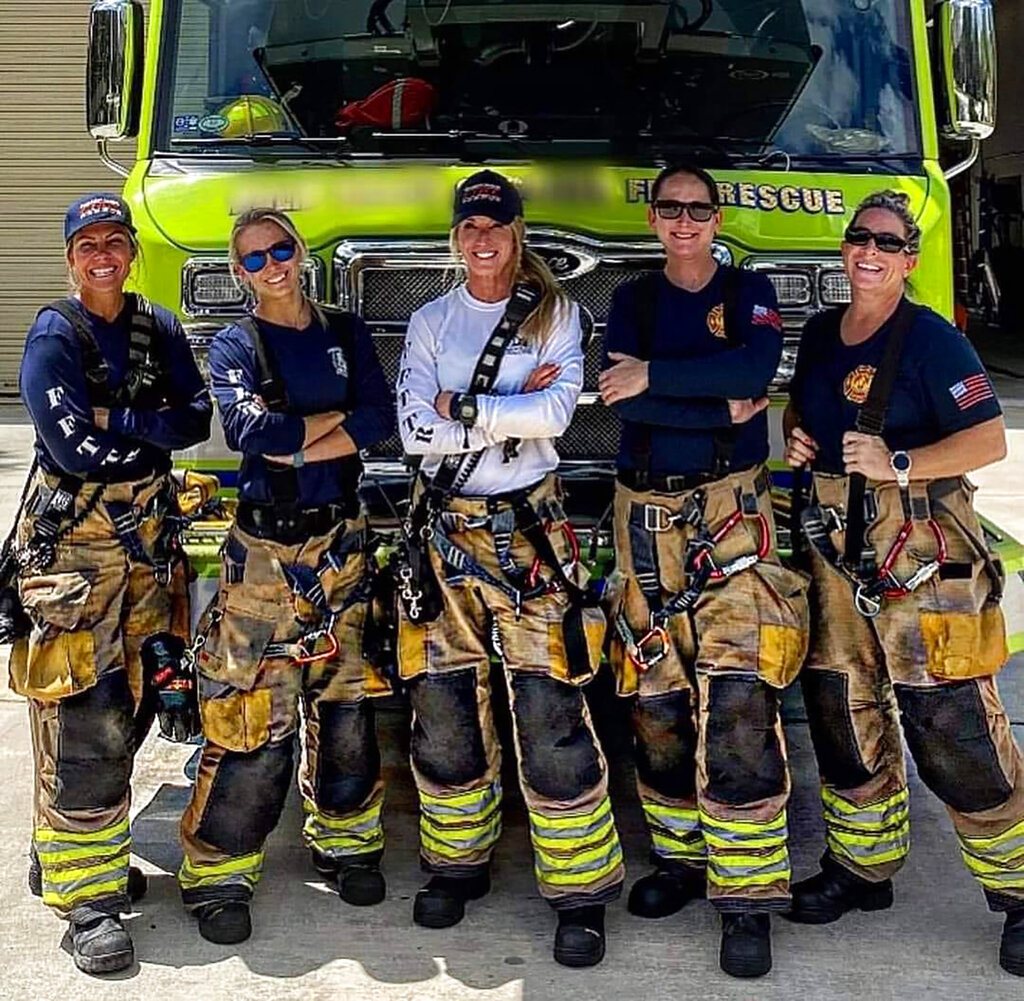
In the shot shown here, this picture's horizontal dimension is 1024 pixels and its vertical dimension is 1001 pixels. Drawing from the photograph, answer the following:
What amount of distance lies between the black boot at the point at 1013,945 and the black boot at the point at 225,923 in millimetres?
1913

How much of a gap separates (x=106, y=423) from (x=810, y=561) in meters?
1.83

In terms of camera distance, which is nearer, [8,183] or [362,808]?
[362,808]

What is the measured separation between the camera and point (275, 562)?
3.87 meters

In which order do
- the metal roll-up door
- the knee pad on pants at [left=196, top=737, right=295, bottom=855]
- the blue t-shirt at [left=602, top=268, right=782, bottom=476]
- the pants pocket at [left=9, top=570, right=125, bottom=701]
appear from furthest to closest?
the metal roll-up door
the knee pad on pants at [left=196, top=737, right=295, bottom=855]
the pants pocket at [left=9, top=570, right=125, bottom=701]
the blue t-shirt at [left=602, top=268, right=782, bottom=476]

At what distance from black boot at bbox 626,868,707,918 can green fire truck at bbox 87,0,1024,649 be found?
114cm

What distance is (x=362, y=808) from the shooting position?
165 inches

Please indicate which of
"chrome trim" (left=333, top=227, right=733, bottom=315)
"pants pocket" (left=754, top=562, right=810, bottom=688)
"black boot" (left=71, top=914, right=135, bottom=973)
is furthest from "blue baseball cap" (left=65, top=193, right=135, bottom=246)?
"pants pocket" (left=754, top=562, right=810, bottom=688)

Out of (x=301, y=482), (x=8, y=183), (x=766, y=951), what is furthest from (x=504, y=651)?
(x=8, y=183)

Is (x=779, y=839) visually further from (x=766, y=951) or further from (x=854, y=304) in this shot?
(x=854, y=304)

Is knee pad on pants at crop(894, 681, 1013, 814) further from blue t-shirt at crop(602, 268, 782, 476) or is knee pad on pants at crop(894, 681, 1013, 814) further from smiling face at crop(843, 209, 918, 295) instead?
smiling face at crop(843, 209, 918, 295)

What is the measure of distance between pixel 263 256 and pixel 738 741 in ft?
5.53

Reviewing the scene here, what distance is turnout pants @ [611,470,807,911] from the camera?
12.4 ft

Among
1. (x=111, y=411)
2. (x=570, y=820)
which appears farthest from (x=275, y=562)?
(x=570, y=820)

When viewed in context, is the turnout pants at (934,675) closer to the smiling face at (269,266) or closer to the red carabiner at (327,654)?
the red carabiner at (327,654)
